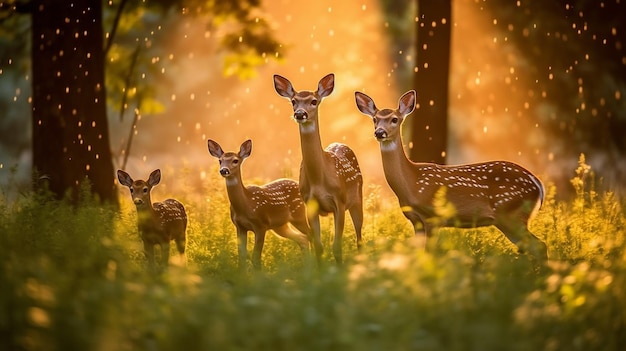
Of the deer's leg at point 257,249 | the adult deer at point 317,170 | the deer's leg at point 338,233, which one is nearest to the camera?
the deer's leg at point 338,233

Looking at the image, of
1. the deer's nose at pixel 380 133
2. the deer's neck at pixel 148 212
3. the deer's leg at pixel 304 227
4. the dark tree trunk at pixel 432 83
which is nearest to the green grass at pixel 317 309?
the deer's nose at pixel 380 133

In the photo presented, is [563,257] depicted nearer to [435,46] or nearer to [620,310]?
[620,310]

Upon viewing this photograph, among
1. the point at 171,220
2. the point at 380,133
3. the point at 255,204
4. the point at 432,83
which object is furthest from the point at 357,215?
the point at 432,83

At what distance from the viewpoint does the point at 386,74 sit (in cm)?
2923

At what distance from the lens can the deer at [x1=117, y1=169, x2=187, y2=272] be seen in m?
9.80

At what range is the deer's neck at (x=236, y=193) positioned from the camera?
9.77m

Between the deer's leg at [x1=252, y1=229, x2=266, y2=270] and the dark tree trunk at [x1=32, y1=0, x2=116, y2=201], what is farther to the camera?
the dark tree trunk at [x1=32, y1=0, x2=116, y2=201]

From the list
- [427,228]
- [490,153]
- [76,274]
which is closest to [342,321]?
[76,274]

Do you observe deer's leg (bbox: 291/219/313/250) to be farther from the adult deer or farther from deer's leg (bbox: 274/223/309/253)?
the adult deer

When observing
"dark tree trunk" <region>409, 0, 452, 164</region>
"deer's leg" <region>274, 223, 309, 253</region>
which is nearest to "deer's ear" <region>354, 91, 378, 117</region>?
"deer's leg" <region>274, 223, 309, 253</region>

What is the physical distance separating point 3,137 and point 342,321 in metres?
27.7

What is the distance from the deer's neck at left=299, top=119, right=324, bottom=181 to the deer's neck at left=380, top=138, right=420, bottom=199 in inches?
21.5

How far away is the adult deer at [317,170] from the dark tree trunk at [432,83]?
160 inches

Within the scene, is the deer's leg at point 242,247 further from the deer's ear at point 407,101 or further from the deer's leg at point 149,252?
the deer's ear at point 407,101
